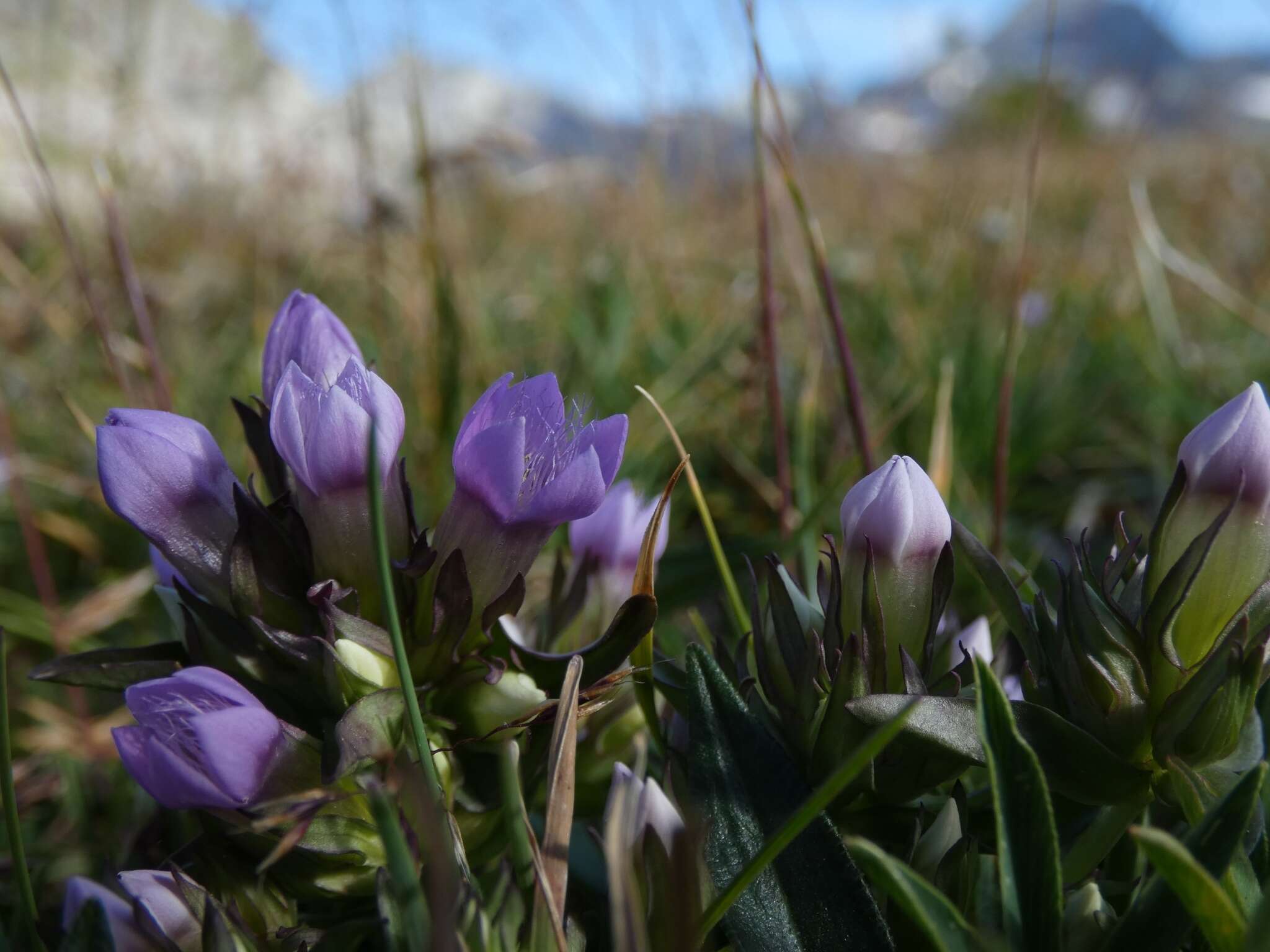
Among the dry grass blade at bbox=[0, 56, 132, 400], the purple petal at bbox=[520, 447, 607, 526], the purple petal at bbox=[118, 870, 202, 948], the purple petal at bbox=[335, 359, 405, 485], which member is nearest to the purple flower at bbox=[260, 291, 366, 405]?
the purple petal at bbox=[335, 359, 405, 485]

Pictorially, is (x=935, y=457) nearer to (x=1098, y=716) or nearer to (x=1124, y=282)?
(x=1098, y=716)

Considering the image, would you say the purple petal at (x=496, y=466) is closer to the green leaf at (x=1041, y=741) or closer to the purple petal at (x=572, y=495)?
the purple petal at (x=572, y=495)

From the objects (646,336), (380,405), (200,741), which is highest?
(380,405)

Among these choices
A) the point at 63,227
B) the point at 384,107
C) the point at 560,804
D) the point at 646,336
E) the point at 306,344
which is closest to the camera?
the point at 560,804

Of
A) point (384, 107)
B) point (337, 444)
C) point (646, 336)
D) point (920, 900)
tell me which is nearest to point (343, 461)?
point (337, 444)

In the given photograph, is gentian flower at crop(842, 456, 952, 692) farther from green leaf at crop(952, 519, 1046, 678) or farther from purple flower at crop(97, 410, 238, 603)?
purple flower at crop(97, 410, 238, 603)

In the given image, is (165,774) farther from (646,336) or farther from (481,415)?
(646,336)
